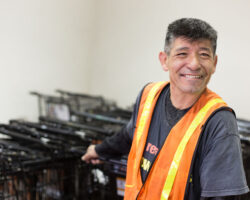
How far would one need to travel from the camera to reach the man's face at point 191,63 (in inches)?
55.2

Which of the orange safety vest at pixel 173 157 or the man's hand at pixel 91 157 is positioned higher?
the orange safety vest at pixel 173 157

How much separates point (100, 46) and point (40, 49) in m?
1.24

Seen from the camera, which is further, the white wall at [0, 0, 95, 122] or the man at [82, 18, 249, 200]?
the white wall at [0, 0, 95, 122]

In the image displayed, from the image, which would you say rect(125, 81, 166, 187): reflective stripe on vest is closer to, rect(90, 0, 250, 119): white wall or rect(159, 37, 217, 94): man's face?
rect(159, 37, 217, 94): man's face

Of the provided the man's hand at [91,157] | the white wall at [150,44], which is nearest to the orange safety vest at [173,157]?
the man's hand at [91,157]

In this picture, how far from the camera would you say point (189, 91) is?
1.46 m

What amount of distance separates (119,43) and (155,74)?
936mm

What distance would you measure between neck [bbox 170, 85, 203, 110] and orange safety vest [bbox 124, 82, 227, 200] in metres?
0.04

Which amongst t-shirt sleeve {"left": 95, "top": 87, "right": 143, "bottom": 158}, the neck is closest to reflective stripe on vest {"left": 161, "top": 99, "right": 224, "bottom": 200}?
the neck

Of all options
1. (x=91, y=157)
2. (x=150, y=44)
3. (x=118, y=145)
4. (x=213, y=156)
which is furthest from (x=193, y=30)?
(x=150, y=44)

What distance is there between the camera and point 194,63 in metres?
1.39

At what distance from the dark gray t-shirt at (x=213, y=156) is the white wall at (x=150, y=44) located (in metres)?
2.51

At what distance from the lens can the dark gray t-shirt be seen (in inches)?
46.6

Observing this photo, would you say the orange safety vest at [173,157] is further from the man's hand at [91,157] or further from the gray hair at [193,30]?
the man's hand at [91,157]
